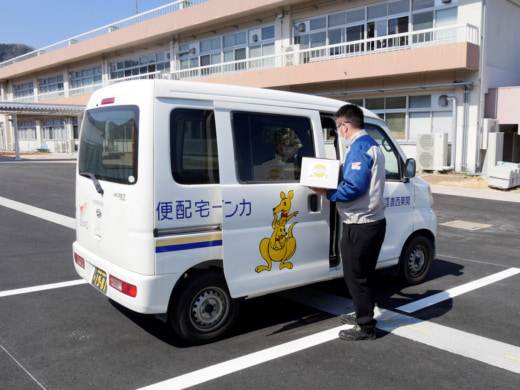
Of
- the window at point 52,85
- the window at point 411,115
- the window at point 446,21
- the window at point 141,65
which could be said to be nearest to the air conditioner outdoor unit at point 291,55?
the window at point 411,115

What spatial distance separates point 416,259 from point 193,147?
335 centimetres

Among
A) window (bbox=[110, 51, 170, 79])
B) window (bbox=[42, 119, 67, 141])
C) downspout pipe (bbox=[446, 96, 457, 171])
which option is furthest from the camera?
window (bbox=[42, 119, 67, 141])

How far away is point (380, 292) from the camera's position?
5.59 metres

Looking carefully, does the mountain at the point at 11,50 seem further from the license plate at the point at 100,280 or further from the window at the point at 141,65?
the license plate at the point at 100,280

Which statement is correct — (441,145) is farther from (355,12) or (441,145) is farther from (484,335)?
(484,335)

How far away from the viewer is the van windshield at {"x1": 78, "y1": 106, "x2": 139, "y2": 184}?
151 inches

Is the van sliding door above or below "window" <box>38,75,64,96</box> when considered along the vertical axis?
below

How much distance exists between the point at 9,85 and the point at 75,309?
57.1 meters

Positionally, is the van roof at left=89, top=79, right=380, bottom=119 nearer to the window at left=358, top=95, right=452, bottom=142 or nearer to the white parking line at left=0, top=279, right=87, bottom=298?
the white parking line at left=0, top=279, right=87, bottom=298

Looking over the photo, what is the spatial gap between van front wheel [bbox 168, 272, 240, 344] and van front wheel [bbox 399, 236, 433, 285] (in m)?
2.40

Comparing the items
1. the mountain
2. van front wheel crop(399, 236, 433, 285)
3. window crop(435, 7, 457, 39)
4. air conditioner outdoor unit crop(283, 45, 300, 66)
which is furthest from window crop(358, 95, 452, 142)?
the mountain

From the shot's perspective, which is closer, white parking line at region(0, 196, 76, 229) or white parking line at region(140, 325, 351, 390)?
white parking line at region(140, 325, 351, 390)

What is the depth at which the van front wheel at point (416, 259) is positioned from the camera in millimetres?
5625

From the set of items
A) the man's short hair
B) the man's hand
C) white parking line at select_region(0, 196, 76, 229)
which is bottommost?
white parking line at select_region(0, 196, 76, 229)
